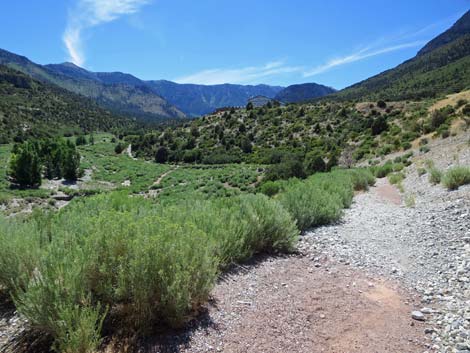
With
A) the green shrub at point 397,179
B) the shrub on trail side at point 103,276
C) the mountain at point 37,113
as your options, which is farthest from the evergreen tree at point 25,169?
the mountain at point 37,113

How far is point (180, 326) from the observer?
382 centimetres

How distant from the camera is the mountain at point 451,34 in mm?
160500

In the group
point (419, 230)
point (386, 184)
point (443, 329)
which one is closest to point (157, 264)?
A: point (443, 329)

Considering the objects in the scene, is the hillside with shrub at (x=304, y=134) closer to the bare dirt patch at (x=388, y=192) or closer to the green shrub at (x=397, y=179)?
the green shrub at (x=397, y=179)

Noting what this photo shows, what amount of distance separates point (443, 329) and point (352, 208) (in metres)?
7.88

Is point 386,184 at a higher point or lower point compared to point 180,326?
lower

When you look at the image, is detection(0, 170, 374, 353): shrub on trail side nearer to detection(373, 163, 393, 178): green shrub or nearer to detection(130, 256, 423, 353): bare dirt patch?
detection(130, 256, 423, 353): bare dirt patch

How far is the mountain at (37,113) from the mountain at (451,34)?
147967 millimetres

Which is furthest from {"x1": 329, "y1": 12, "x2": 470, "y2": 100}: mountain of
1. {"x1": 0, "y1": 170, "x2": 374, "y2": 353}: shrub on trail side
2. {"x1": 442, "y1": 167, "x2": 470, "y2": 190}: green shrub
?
{"x1": 0, "y1": 170, "x2": 374, "y2": 353}: shrub on trail side

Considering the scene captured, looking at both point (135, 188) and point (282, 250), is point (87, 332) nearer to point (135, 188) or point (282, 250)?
point (282, 250)

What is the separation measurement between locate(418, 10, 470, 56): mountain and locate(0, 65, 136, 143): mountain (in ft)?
485

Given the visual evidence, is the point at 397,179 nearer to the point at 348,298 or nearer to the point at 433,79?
the point at 348,298

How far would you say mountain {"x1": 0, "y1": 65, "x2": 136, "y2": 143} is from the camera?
86875 millimetres

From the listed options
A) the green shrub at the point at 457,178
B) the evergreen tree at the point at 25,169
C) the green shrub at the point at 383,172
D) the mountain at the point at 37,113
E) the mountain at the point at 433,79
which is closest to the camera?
the green shrub at the point at 457,178
